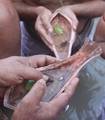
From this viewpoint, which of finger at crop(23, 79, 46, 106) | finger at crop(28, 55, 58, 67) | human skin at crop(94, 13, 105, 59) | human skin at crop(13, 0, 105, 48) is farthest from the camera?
human skin at crop(13, 0, 105, 48)

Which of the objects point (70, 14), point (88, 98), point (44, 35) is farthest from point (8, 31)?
point (88, 98)

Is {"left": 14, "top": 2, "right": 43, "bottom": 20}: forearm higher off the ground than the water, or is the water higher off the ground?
{"left": 14, "top": 2, "right": 43, "bottom": 20}: forearm

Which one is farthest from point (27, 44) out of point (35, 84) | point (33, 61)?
point (35, 84)

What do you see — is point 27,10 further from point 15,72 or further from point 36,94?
point 36,94

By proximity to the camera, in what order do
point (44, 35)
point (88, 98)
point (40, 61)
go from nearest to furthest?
point (40, 61) < point (44, 35) < point (88, 98)

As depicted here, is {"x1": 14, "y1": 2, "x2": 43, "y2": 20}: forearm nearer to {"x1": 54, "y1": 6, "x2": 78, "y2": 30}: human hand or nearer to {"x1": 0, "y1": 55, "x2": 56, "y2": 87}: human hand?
{"x1": 54, "y1": 6, "x2": 78, "y2": 30}: human hand

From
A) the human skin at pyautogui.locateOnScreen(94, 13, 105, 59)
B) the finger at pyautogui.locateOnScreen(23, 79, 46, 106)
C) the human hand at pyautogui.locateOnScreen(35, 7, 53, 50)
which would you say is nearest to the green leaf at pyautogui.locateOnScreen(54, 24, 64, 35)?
the human hand at pyautogui.locateOnScreen(35, 7, 53, 50)

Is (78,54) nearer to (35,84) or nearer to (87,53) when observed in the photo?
(87,53)
